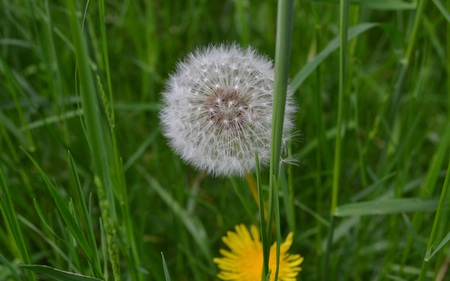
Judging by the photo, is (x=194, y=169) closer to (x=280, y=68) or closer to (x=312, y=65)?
(x=312, y=65)

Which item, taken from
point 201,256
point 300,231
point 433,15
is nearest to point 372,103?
point 433,15

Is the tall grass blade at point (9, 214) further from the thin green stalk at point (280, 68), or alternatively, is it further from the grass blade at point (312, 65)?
the grass blade at point (312, 65)

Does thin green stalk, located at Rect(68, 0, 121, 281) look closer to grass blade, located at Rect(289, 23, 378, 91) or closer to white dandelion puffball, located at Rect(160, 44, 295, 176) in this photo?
white dandelion puffball, located at Rect(160, 44, 295, 176)

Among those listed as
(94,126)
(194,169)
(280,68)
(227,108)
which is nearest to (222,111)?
(227,108)

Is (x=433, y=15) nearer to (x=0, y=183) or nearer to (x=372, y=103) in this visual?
(x=372, y=103)

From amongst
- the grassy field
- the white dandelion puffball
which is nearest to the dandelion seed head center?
the white dandelion puffball
